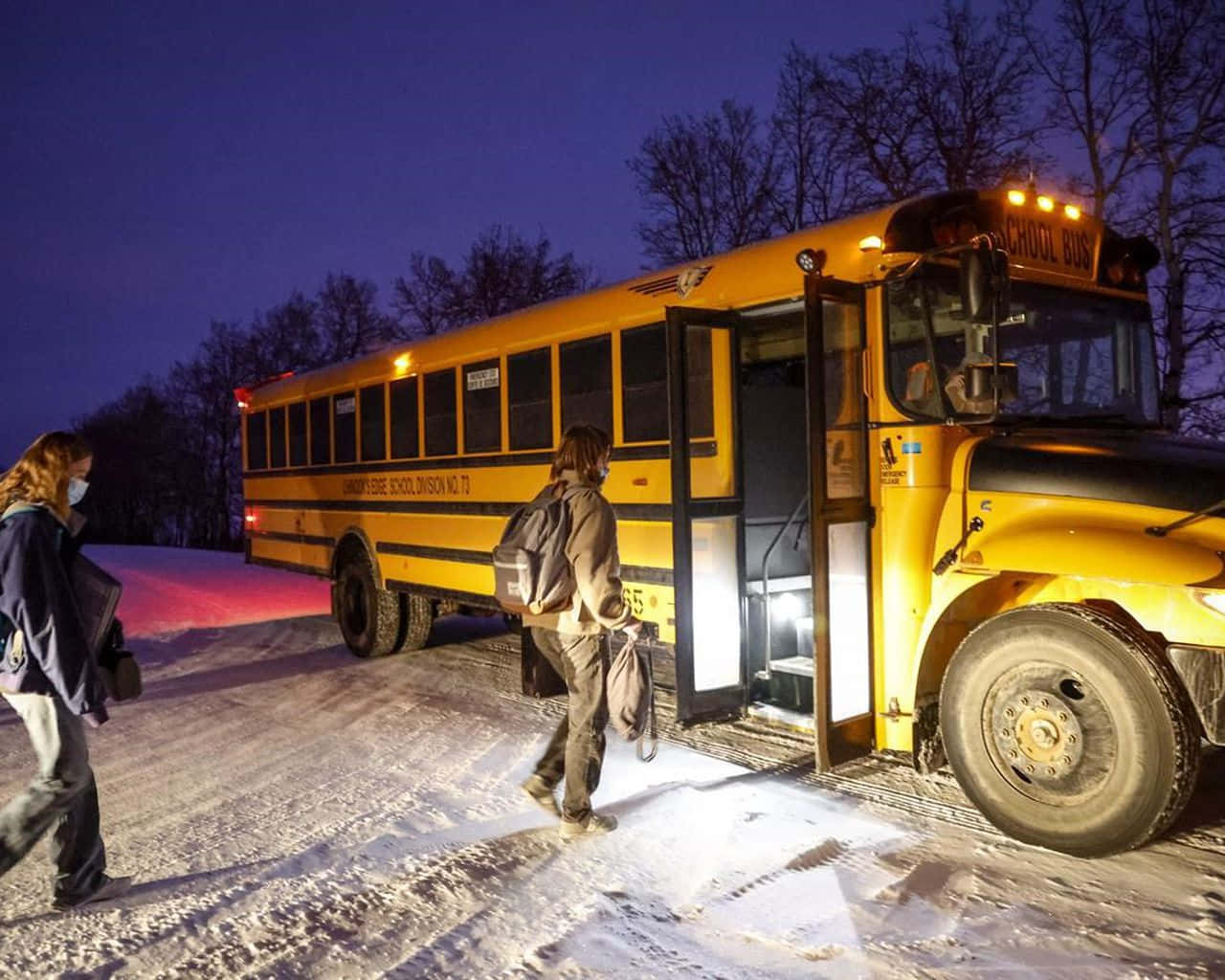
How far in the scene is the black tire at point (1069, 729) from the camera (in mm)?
3629

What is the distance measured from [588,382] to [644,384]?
0.55 metres

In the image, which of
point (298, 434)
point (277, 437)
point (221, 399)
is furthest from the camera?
point (221, 399)

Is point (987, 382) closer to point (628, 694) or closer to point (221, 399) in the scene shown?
point (628, 694)

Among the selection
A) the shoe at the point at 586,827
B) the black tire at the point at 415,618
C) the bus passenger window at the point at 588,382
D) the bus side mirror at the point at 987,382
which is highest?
the bus passenger window at the point at 588,382

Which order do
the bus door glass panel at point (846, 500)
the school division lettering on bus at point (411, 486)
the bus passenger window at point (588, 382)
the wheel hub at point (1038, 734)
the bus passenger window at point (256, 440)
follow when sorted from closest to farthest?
the wheel hub at point (1038, 734) < the bus door glass panel at point (846, 500) < the bus passenger window at point (588, 382) < the school division lettering on bus at point (411, 486) < the bus passenger window at point (256, 440)

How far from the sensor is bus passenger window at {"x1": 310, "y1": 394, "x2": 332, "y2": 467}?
9.42m

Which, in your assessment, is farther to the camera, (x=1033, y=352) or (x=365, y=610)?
(x=365, y=610)

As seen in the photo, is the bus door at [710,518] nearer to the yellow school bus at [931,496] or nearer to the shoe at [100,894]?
the yellow school bus at [931,496]

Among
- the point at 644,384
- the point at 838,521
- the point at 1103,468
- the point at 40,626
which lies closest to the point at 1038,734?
the point at 1103,468

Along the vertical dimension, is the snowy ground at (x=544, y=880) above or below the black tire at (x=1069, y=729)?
below

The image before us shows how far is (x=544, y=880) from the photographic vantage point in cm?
382

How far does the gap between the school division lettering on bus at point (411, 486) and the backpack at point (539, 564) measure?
337 centimetres

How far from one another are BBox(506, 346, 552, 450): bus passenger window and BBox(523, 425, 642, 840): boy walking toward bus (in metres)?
2.39

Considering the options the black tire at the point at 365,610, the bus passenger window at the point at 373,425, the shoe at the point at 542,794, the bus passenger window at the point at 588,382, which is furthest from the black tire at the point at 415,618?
the shoe at the point at 542,794
